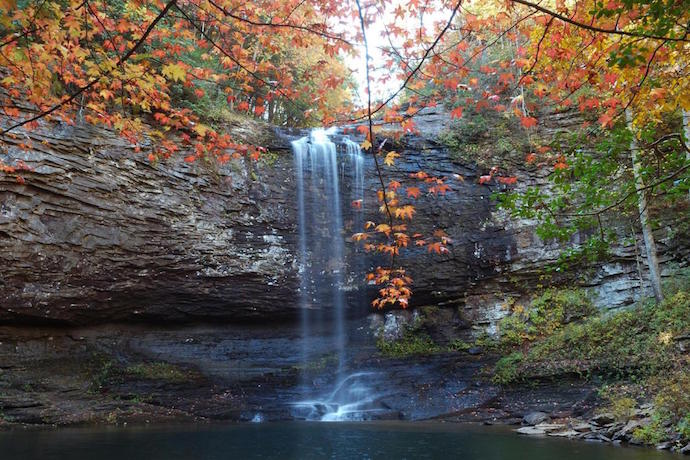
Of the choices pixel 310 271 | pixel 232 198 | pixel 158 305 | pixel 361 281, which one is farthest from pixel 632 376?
pixel 158 305

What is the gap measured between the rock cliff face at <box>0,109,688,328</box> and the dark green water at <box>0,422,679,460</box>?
3457mm

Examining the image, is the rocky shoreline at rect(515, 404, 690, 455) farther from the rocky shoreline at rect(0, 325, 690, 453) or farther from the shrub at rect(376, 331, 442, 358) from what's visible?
the shrub at rect(376, 331, 442, 358)

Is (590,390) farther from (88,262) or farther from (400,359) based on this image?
(88,262)

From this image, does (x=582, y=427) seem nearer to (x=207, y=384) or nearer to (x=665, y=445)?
(x=665, y=445)

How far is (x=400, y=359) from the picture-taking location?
1214cm

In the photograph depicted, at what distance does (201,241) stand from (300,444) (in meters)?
5.96

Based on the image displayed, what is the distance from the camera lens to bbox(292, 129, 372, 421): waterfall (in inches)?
504

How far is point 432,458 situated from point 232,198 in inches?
316

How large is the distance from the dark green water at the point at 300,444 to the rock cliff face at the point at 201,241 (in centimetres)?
346

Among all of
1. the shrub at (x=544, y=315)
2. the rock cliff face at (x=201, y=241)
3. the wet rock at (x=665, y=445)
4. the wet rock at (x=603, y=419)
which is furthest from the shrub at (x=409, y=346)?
the wet rock at (x=665, y=445)

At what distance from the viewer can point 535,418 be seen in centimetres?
862

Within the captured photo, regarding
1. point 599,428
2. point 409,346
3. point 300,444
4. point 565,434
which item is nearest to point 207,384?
point 300,444

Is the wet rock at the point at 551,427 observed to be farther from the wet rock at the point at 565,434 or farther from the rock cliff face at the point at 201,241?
the rock cliff face at the point at 201,241

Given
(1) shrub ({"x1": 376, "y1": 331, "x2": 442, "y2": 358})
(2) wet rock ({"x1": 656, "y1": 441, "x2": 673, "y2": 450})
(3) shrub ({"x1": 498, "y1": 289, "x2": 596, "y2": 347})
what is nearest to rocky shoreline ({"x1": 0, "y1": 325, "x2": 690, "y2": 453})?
(1) shrub ({"x1": 376, "y1": 331, "x2": 442, "y2": 358})
